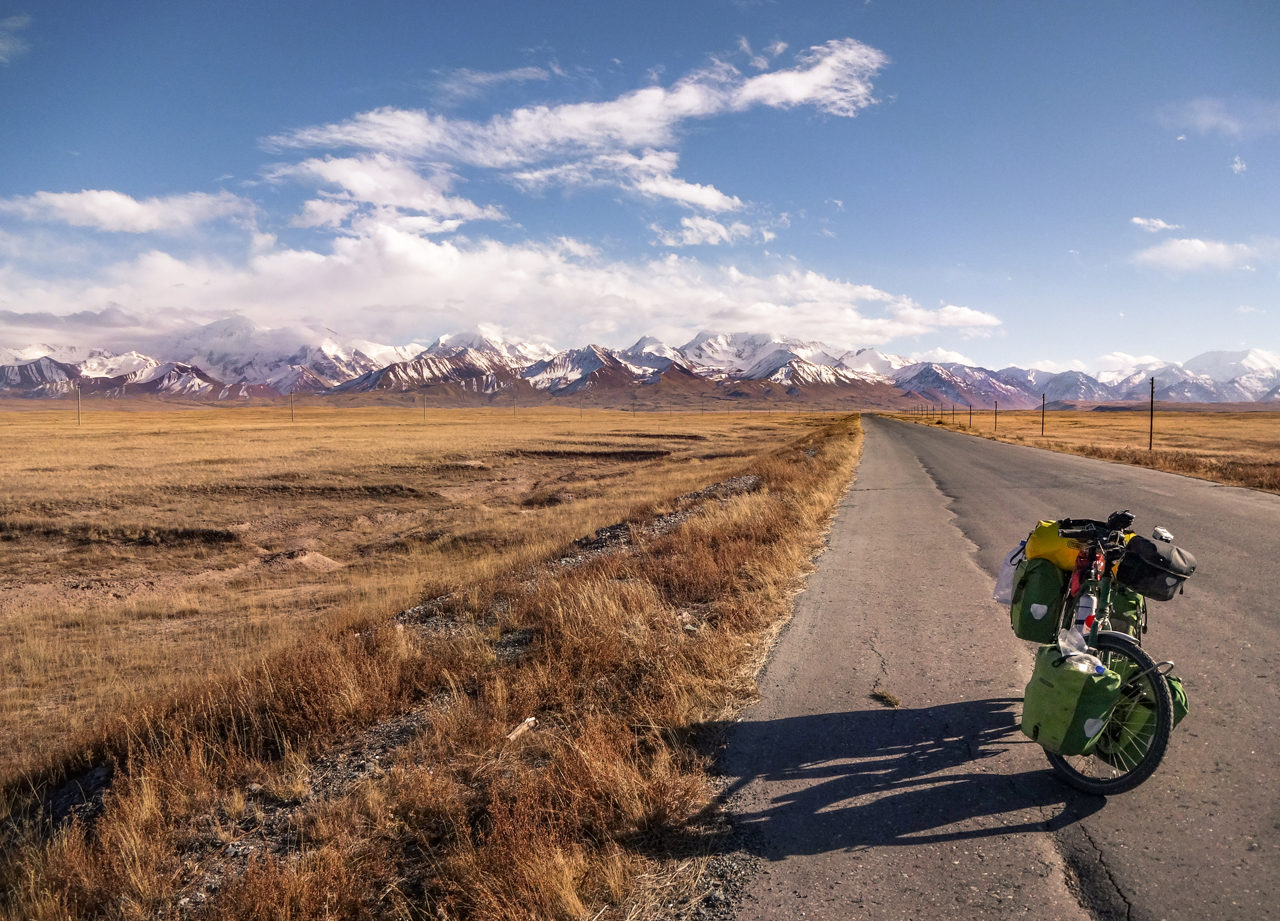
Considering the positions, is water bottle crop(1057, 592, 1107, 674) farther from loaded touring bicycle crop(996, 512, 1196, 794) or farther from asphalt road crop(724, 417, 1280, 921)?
asphalt road crop(724, 417, 1280, 921)

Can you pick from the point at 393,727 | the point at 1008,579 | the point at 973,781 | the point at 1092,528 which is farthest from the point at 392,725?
the point at 1092,528

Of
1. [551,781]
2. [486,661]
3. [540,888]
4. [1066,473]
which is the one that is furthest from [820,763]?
[1066,473]

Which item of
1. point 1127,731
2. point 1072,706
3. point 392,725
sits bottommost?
point 392,725

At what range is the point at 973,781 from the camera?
395 centimetres

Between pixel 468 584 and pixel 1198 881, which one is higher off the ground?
pixel 1198 881

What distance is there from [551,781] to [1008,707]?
3.46m

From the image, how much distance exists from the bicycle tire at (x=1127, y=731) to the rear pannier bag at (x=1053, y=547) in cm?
55

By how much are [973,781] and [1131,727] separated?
0.93 m

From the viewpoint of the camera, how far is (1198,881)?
308 cm

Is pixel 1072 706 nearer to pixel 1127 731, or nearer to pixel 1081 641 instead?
pixel 1081 641

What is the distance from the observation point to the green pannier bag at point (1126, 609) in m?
4.38

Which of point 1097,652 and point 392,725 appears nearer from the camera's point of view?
point 1097,652

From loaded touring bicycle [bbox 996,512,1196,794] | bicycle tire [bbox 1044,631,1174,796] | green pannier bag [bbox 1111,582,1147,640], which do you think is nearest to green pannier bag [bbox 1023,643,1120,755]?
loaded touring bicycle [bbox 996,512,1196,794]

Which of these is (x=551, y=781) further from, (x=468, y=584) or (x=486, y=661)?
(x=468, y=584)
